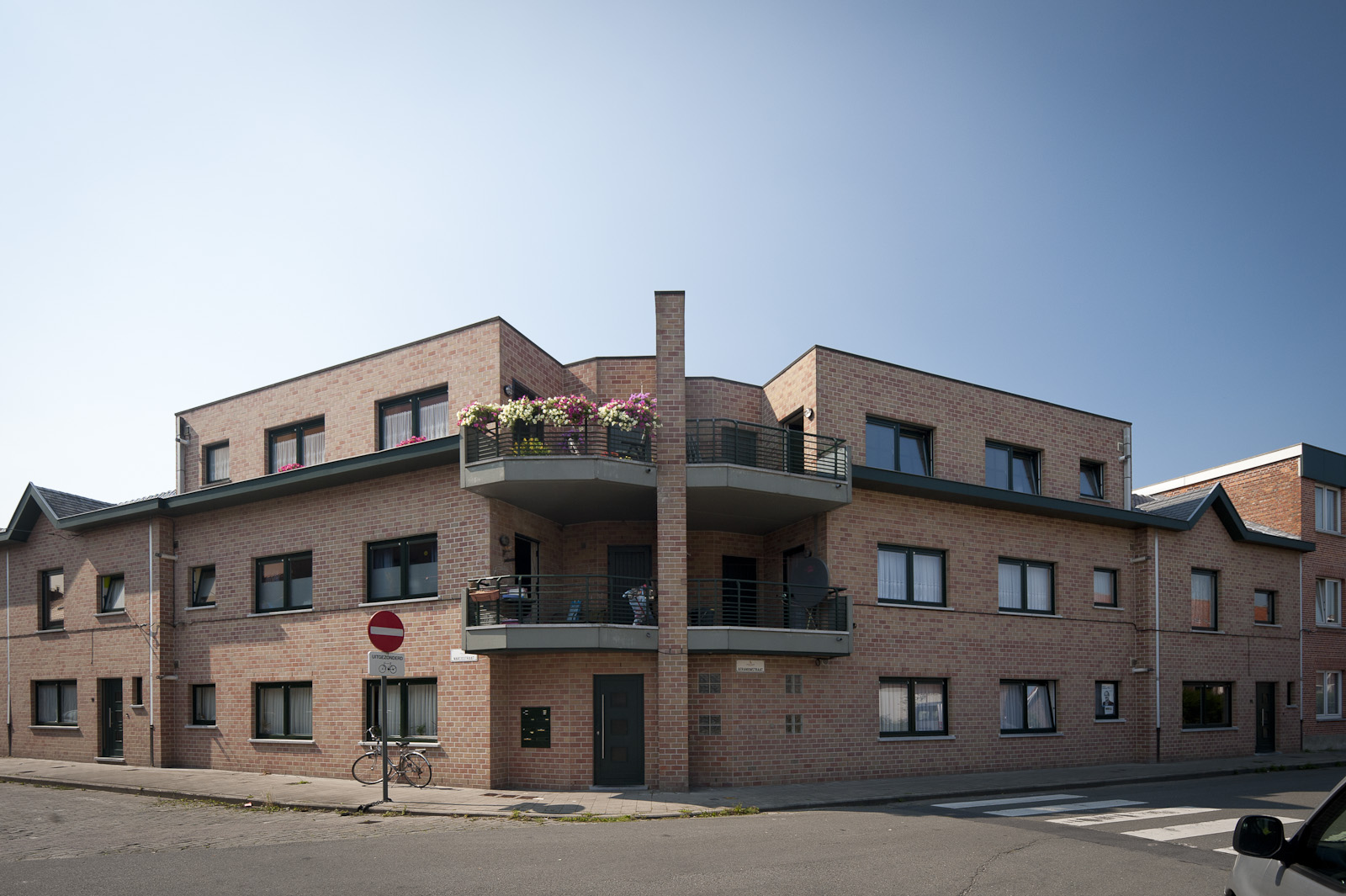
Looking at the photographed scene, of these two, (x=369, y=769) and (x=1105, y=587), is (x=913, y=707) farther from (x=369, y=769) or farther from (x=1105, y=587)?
(x=369, y=769)

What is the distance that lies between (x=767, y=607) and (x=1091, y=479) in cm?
1049

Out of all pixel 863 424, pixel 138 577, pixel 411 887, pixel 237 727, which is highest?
pixel 863 424

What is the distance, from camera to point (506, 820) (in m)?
13.7

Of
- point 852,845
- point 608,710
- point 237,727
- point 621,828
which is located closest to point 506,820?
point 621,828

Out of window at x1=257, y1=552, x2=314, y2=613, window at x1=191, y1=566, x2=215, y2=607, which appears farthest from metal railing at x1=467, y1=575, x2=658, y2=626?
window at x1=191, y1=566, x2=215, y2=607

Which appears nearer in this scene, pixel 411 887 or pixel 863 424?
pixel 411 887

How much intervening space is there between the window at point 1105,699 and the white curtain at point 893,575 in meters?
6.54

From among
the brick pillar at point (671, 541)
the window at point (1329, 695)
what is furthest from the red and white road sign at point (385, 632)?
the window at point (1329, 695)

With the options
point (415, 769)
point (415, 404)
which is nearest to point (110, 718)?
point (415, 769)

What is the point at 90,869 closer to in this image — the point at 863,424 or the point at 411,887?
the point at 411,887

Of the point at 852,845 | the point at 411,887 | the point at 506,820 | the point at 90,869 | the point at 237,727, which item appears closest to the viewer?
the point at 411,887

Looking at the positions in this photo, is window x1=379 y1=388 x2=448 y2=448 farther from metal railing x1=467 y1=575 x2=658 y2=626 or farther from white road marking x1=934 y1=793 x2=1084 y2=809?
white road marking x1=934 y1=793 x2=1084 y2=809

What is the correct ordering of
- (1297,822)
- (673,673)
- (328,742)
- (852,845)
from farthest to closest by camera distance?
(328,742)
(673,673)
(1297,822)
(852,845)

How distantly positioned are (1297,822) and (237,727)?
19783 mm
